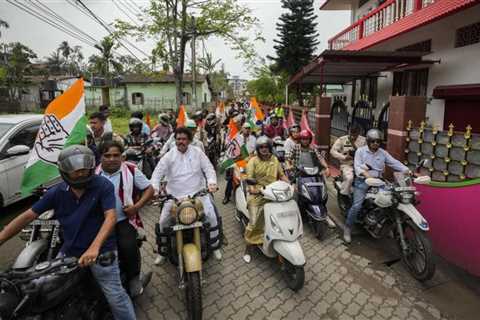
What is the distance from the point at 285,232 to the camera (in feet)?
10.3

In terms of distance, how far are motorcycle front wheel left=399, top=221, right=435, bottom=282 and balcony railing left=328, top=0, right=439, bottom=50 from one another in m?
7.38

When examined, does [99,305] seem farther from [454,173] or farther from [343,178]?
[454,173]

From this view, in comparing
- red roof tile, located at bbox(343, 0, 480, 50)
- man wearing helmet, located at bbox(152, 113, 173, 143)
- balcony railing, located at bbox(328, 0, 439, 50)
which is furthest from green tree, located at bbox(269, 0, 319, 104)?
man wearing helmet, located at bbox(152, 113, 173, 143)

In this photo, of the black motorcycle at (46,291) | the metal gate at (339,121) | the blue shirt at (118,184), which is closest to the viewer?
the black motorcycle at (46,291)

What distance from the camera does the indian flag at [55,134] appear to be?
3.03m

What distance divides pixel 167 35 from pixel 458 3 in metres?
15.0

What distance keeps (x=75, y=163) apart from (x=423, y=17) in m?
8.69

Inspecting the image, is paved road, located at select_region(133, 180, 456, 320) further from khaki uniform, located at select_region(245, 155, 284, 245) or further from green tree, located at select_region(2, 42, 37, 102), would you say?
green tree, located at select_region(2, 42, 37, 102)

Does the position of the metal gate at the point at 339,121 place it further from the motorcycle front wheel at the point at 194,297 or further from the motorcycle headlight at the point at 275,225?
the motorcycle front wheel at the point at 194,297

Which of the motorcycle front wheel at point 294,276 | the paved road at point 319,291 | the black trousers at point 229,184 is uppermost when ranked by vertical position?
the black trousers at point 229,184

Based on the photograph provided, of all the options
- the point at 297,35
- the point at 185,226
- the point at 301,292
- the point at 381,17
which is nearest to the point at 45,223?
the point at 185,226

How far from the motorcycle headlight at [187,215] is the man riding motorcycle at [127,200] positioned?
0.36 m

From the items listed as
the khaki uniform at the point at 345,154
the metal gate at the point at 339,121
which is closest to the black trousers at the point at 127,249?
the khaki uniform at the point at 345,154

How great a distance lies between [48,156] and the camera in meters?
3.09
